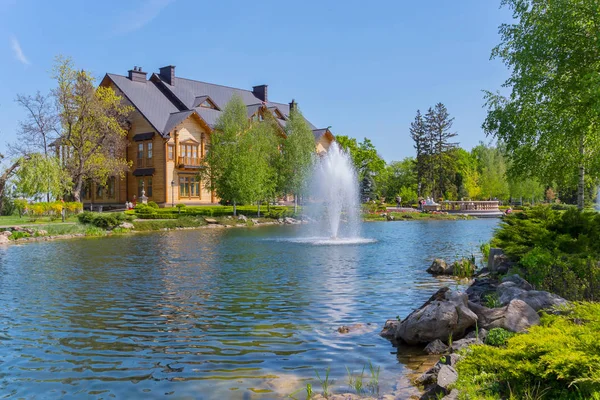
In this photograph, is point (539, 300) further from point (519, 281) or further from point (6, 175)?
point (6, 175)

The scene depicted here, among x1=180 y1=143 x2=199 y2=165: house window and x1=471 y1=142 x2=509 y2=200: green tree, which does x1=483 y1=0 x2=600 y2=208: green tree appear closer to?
x1=180 y1=143 x2=199 y2=165: house window

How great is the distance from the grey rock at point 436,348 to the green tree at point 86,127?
145ft

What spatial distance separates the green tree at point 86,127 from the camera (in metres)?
46.1

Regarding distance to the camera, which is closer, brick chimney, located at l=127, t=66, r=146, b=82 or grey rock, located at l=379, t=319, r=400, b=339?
grey rock, located at l=379, t=319, r=400, b=339

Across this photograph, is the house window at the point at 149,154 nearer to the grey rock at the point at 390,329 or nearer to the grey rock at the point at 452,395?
the grey rock at the point at 390,329

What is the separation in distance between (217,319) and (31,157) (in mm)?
33754

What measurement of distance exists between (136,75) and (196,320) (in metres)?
52.9

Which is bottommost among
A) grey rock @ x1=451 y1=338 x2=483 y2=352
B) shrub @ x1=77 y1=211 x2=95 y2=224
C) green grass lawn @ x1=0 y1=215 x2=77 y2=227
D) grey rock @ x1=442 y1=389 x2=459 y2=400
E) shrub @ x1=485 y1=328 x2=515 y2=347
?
grey rock @ x1=451 y1=338 x2=483 y2=352

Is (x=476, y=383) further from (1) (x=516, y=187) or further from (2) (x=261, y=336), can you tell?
(1) (x=516, y=187)

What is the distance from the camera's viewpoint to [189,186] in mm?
56000

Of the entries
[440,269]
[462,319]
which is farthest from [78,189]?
[462,319]

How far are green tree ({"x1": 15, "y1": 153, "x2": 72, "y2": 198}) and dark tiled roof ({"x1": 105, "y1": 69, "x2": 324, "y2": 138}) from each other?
15.1 metres

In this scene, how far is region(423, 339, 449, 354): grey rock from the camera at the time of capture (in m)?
8.85

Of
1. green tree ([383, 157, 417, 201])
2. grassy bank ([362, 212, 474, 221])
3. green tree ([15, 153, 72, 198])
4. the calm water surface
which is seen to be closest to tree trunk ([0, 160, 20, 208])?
green tree ([15, 153, 72, 198])
